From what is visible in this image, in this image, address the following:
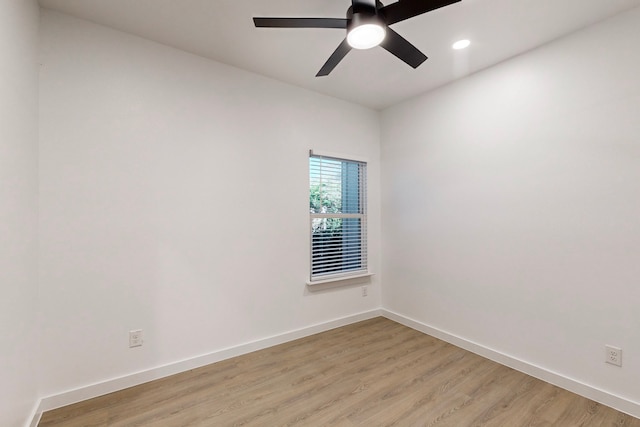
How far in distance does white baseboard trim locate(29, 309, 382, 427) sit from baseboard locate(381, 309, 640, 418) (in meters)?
1.09

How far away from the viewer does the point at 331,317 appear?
11.1 ft

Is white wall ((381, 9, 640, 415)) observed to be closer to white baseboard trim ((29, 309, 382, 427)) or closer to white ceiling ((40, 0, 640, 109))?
white ceiling ((40, 0, 640, 109))

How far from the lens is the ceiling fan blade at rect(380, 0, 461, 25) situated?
1454mm

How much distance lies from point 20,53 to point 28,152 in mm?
554

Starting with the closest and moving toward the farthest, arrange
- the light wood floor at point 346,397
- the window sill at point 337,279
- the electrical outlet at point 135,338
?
the light wood floor at point 346,397 < the electrical outlet at point 135,338 < the window sill at point 337,279

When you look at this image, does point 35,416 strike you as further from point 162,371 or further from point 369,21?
point 369,21

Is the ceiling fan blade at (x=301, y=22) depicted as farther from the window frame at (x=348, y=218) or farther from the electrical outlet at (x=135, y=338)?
the electrical outlet at (x=135, y=338)

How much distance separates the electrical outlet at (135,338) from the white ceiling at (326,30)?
7.64 ft

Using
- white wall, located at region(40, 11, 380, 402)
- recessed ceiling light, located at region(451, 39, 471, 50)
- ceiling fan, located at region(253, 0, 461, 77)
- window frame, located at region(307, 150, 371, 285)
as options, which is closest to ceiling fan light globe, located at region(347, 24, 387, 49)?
ceiling fan, located at region(253, 0, 461, 77)

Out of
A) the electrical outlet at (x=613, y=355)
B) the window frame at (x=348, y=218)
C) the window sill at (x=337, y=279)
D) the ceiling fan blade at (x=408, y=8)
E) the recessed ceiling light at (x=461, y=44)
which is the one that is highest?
the recessed ceiling light at (x=461, y=44)

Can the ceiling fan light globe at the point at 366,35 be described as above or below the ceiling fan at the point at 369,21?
below

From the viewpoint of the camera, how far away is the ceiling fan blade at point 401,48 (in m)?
1.72

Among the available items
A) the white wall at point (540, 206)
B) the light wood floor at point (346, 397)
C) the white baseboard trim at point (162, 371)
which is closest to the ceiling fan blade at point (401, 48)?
the white wall at point (540, 206)

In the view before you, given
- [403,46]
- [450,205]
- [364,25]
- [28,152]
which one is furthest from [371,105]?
[28,152]
